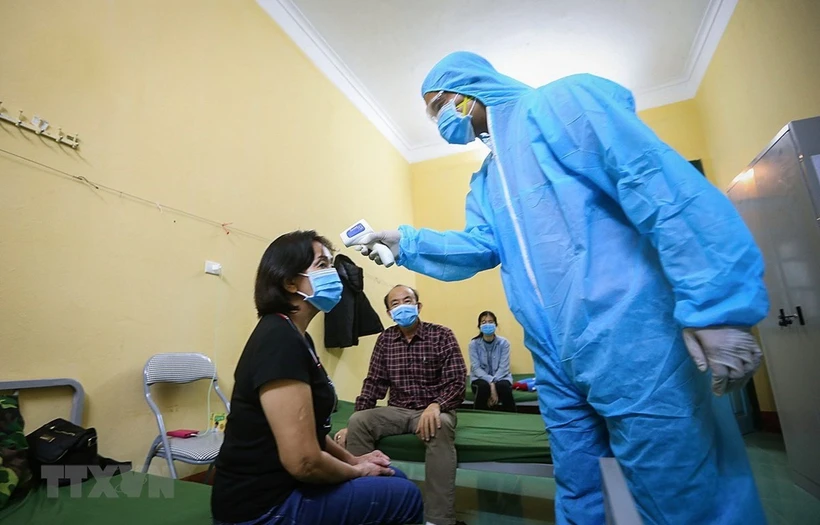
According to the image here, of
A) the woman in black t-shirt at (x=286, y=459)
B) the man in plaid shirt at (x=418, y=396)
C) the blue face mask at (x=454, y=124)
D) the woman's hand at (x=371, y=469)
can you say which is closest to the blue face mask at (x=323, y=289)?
the woman in black t-shirt at (x=286, y=459)

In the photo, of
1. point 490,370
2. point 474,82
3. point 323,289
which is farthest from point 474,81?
point 490,370

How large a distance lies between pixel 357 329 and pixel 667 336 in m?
2.50

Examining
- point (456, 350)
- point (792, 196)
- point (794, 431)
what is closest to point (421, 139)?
point (456, 350)

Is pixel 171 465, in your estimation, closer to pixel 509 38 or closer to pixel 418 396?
pixel 418 396

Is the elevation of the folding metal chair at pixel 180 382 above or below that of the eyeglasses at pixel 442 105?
below

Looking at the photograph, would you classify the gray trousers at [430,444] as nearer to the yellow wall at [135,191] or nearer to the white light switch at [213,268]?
the yellow wall at [135,191]

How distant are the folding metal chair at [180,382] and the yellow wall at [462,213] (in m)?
2.94

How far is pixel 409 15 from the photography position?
10.2 feet

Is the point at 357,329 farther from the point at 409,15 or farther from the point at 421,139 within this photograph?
the point at 421,139

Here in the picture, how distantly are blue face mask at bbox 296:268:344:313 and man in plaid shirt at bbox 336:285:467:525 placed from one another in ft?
3.21

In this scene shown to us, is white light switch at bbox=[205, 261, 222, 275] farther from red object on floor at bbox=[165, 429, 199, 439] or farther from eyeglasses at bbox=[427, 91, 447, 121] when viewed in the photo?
eyeglasses at bbox=[427, 91, 447, 121]

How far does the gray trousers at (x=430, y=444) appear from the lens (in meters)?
1.74

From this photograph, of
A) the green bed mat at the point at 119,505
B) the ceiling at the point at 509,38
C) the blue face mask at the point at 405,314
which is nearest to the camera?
the green bed mat at the point at 119,505

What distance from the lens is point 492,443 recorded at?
187 centimetres
